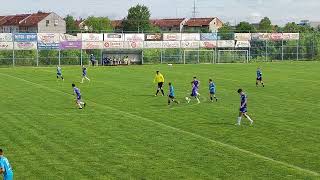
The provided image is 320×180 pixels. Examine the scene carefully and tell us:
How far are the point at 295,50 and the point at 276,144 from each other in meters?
82.4

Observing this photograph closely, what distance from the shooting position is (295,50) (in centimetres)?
10250

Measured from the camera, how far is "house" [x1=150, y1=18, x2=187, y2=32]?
176 metres

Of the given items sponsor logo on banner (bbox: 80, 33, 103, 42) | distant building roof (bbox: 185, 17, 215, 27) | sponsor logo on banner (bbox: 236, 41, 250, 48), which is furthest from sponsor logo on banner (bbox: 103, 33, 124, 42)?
distant building roof (bbox: 185, 17, 215, 27)

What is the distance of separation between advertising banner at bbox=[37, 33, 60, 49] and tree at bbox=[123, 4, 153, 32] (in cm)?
6173

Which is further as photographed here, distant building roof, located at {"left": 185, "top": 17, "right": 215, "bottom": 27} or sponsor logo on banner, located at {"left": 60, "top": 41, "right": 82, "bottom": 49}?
distant building roof, located at {"left": 185, "top": 17, "right": 215, "bottom": 27}

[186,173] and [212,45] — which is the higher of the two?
[212,45]

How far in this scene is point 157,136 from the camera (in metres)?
25.4

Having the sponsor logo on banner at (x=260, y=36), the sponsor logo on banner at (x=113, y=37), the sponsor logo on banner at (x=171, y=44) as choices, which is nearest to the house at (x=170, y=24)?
the sponsor logo on banner at (x=260, y=36)

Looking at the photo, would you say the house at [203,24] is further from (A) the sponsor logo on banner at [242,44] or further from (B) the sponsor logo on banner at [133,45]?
(B) the sponsor logo on banner at [133,45]

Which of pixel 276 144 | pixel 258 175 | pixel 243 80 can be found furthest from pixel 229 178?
pixel 243 80

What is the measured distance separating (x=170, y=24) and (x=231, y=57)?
87.0 metres

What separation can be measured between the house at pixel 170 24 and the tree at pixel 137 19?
76.6ft

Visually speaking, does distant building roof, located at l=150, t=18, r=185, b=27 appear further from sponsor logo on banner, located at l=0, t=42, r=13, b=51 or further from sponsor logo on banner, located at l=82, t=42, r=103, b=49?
sponsor logo on banner, located at l=0, t=42, r=13, b=51

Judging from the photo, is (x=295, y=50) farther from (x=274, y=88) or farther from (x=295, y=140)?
(x=295, y=140)
